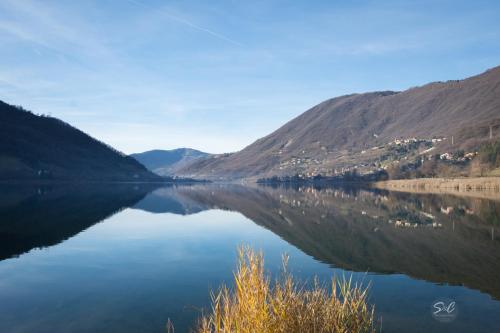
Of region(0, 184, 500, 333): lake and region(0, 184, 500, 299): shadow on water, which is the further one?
region(0, 184, 500, 299): shadow on water

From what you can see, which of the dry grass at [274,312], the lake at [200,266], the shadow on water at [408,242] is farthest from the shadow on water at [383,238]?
the dry grass at [274,312]

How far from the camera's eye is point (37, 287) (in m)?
23.6

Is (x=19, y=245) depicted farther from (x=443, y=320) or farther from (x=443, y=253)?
(x=443, y=253)

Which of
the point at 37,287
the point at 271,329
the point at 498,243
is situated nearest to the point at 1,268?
the point at 37,287

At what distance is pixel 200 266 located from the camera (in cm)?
3014

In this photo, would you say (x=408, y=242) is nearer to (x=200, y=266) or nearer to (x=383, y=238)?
(x=383, y=238)

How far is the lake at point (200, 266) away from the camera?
1855cm

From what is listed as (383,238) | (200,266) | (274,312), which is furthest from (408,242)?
(274,312)

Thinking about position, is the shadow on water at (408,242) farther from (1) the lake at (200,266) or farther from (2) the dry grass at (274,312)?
(2) the dry grass at (274,312)

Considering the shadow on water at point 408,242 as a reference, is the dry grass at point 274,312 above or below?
above

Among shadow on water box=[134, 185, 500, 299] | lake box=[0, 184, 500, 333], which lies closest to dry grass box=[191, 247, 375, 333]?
lake box=[0, 184, 500, 333]

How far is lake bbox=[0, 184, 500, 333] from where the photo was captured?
1855 centimetres

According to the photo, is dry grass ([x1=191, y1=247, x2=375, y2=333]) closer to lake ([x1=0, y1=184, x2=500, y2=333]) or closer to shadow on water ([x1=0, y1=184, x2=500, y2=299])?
lake ([x1=0, y1=184, x2=500, y2=333])

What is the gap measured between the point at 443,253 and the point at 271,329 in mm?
30272
